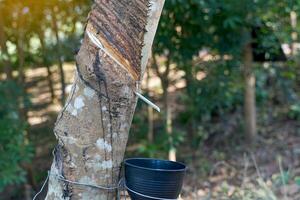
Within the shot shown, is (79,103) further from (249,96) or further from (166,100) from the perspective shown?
(249,96)

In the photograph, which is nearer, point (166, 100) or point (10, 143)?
point (10, 143)

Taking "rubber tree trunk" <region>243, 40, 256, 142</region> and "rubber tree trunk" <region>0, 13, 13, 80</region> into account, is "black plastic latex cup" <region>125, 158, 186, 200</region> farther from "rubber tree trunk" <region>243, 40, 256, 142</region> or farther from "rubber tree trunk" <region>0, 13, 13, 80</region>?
"rubber tree trunk" <region>243, 40, 256, 142</region>

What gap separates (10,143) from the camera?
5223mm

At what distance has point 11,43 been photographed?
6.41 metres

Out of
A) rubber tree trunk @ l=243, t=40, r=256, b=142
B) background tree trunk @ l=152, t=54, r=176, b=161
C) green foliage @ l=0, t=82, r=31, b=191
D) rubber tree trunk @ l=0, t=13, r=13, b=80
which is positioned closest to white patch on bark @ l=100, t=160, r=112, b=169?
green foliage @ l=0, t=82, r=31, b=191

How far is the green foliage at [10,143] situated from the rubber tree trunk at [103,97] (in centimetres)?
311

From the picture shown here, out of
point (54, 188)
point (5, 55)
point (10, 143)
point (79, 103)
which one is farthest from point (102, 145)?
point (5, 55)

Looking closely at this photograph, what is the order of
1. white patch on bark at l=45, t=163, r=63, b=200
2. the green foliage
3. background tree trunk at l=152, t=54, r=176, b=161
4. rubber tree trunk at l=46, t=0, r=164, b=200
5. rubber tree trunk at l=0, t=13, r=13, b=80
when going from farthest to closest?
background tree trunk at l=152, t=54, r=176, b=161, rubber tree trunk at l=0, t=13, r=13, b=80, the green foliage, white patch on bark at l=45, t=163, r=63, b=200, rubber tree trunk at l=46, t=0, r=164, b=200

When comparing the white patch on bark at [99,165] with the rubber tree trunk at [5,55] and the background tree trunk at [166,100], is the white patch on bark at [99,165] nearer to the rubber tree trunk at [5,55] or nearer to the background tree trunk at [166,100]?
the background tree trunk at [166,100]

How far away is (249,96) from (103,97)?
4.86m

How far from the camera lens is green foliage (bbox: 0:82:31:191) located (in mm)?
5137

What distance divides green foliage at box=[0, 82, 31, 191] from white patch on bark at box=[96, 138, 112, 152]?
127 inches

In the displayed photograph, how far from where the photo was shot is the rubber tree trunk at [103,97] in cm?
206

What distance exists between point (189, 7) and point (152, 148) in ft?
5.53
